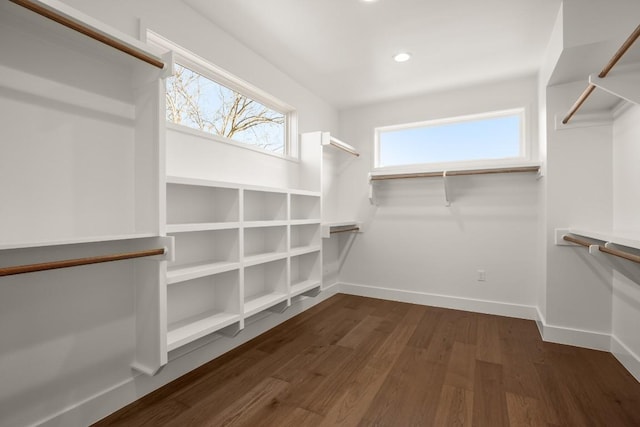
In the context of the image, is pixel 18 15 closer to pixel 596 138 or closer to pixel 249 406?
pixel 249 406

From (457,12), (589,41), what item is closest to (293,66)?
(457,12)

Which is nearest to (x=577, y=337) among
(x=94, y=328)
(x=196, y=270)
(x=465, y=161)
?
(x=465, y=161)

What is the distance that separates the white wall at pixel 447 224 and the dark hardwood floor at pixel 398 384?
61 cm

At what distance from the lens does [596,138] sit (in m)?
2.43

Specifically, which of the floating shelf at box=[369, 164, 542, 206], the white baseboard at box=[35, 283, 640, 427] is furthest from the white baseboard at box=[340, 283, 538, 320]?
the floating shelf at box=[369, 164, 542, 206]

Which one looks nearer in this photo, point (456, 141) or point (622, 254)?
point (622, 254)

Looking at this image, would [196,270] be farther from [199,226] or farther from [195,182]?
[195,182]

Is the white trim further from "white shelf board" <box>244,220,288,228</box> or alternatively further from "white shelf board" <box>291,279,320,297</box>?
"white shelf board" <box>244,220,288,228</box>

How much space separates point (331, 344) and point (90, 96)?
2.29 meters

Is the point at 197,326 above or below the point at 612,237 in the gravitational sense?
below

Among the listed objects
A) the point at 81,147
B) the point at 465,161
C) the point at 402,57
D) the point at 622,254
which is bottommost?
the point at 622,254

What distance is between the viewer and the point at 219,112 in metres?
2.42

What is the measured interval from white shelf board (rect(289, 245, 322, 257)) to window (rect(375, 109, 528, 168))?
1502mm

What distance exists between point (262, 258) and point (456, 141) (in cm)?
257
